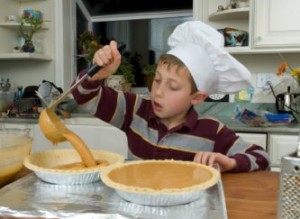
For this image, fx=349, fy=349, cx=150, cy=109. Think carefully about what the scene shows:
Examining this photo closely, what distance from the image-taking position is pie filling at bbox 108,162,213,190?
57 cm

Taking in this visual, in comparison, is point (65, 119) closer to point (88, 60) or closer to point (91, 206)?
point (88, 60)

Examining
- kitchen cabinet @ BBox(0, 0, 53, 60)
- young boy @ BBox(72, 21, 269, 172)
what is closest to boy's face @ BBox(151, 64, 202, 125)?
young boy @ BBox(72, 21, 269, 172)

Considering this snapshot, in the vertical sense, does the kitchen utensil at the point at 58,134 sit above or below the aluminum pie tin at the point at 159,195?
above

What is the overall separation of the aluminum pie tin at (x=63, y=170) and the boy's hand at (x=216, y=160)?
17cm

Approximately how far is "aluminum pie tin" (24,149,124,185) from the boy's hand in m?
0.17

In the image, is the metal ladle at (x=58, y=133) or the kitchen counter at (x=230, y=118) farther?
the kitchen counter at (x=230, y=118)

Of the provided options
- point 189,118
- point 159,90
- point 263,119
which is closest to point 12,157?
point 159,90

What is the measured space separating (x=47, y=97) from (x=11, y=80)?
2.01 ft

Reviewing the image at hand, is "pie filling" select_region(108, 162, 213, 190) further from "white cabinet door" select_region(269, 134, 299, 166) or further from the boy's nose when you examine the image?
"white cabinet door" select_region(269, 134, 299, 166)

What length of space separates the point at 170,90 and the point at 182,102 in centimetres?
6

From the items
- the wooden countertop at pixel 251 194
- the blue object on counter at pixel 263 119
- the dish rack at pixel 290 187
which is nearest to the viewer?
the dish rack at pixel 290 187

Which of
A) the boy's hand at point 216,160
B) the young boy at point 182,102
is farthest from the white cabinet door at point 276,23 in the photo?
the boy's hand at point 216,160

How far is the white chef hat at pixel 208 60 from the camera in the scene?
904mm

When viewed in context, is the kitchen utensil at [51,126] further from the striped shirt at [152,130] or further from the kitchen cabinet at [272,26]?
the kitchen cabinet at [272,26]
